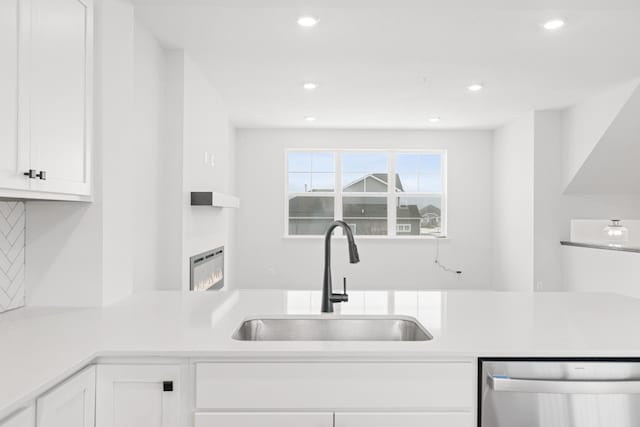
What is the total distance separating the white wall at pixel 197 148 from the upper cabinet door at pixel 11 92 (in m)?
2.15

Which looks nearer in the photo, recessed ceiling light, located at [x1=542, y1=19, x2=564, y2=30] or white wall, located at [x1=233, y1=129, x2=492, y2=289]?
recessed ceiling light, located at [x1=542, y1=19, x2=564, y2=30]

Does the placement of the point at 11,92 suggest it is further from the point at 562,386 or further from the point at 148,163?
the point at 148,163

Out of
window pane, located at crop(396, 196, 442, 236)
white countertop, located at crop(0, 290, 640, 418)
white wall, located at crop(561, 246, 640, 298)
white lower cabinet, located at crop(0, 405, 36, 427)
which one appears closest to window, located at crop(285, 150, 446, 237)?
window pane, located at crop(396, 196, 442, 236)

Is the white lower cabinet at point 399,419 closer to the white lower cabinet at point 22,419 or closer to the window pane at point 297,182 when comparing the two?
the white lower cabinet at point 22,419

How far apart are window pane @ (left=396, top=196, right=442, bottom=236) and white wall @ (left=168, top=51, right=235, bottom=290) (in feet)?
10.2

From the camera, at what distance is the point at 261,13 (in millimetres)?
3105

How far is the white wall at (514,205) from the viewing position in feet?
19.9

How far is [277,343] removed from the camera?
54.7 inches

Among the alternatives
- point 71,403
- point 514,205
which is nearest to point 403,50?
point 71,403

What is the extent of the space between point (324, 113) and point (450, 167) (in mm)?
2335

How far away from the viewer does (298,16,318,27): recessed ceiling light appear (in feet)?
10.3

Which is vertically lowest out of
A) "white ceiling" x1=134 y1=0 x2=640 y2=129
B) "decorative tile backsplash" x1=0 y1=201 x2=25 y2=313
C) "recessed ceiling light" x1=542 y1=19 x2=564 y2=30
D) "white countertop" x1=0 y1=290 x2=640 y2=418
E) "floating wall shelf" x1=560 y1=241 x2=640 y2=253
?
"white countertop" x1=0 y1=290 x2=640 y2=418

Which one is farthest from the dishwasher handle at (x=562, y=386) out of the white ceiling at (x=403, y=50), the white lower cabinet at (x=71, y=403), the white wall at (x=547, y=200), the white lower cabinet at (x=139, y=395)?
the white wall at (x=547, y=200)

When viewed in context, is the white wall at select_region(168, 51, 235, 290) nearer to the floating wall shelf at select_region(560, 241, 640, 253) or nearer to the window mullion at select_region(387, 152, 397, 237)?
the window mullion at select_region(387, 152, 397, 237)
